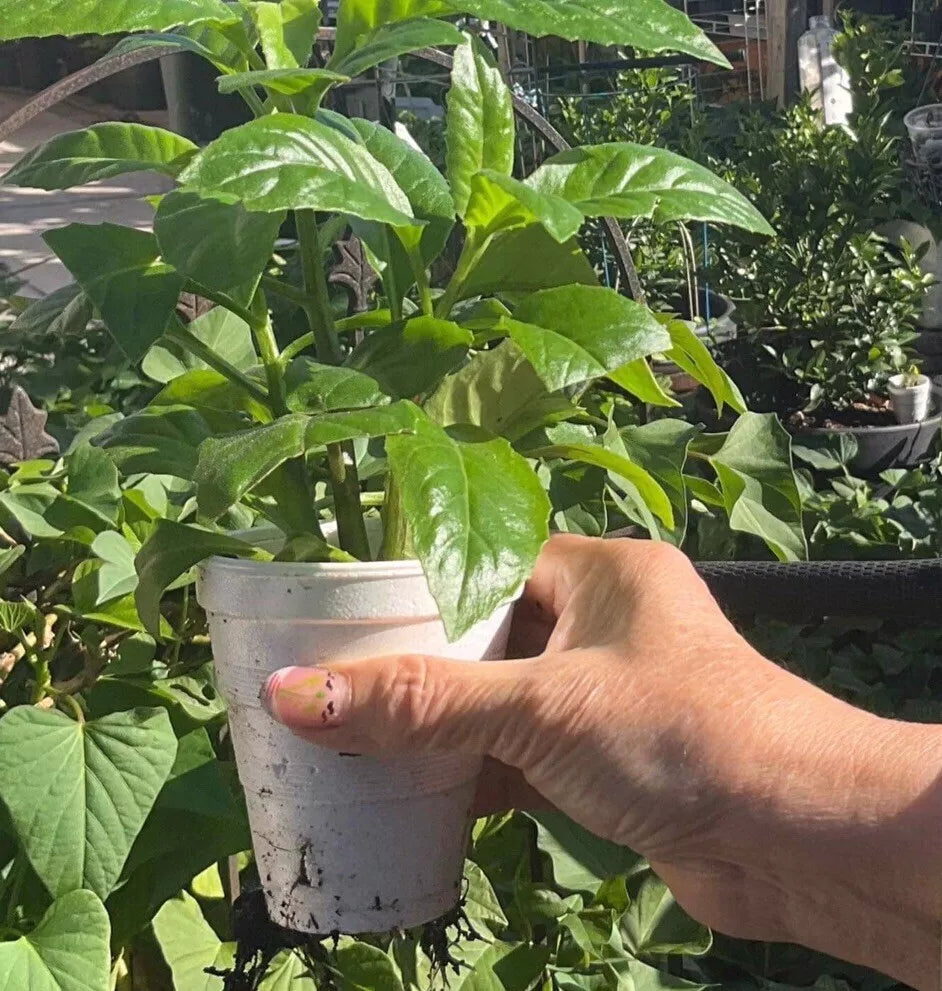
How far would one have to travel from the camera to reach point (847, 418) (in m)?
2.44

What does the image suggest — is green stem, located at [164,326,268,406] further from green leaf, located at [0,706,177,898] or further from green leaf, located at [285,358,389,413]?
green leaf, located at [0,706,177,898]

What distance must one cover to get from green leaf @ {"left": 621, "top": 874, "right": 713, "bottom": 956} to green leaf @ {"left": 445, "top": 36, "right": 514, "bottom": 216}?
2.37 ft

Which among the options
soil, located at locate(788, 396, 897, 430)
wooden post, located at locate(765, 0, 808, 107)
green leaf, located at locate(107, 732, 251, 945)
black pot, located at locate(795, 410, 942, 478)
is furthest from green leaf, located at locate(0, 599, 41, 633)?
wooden post, located at locate(765, 0, 808, 107)

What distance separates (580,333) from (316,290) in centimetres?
19

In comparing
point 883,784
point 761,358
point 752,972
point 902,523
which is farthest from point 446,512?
point 761,358

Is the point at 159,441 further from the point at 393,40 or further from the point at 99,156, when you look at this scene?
the point at 393,40

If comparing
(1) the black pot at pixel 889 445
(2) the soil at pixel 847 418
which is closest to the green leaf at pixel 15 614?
(1) the black pot at pixel 889 445

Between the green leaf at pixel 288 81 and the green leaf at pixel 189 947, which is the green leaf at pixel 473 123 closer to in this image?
the green leaf at pixel 288 81

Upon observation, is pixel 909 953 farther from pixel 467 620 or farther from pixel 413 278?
pixel 413 278

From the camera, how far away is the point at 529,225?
0.80 m

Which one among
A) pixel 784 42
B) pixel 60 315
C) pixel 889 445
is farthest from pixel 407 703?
pixel 784 42

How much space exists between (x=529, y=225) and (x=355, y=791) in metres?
0.37

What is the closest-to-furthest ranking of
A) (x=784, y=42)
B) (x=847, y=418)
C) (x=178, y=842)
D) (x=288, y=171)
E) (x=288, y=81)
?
(x=288, y=171) → (x=288, y=81) → (x=178, y=842) → (x=847, y=418) → (x=784, y=42)

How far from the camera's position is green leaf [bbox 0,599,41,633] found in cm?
109
